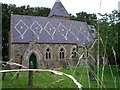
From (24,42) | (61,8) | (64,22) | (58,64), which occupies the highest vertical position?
(61,8)

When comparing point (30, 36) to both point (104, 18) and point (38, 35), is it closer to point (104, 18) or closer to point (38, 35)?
point (38, 35)

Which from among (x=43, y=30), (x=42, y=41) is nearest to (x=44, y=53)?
(x=42, y=41)

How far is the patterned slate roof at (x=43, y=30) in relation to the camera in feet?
114

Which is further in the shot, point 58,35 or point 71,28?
point 71,28

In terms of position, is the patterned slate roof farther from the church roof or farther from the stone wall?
the church roof

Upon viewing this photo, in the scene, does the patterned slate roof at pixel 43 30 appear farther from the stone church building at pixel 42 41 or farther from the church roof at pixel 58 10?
the church roof at pixel 58 10

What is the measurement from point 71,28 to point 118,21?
49.1ft

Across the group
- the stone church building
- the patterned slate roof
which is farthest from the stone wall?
the patterned slate roof

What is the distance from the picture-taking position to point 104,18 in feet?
85.9

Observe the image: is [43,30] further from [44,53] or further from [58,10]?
[58,10]

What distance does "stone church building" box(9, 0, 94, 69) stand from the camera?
33.4m

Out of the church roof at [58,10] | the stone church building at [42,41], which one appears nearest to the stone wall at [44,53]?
the stone church building at [42,41]

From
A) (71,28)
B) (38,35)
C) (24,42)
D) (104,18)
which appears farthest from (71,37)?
(104,18)

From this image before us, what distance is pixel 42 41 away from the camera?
1390 inches
